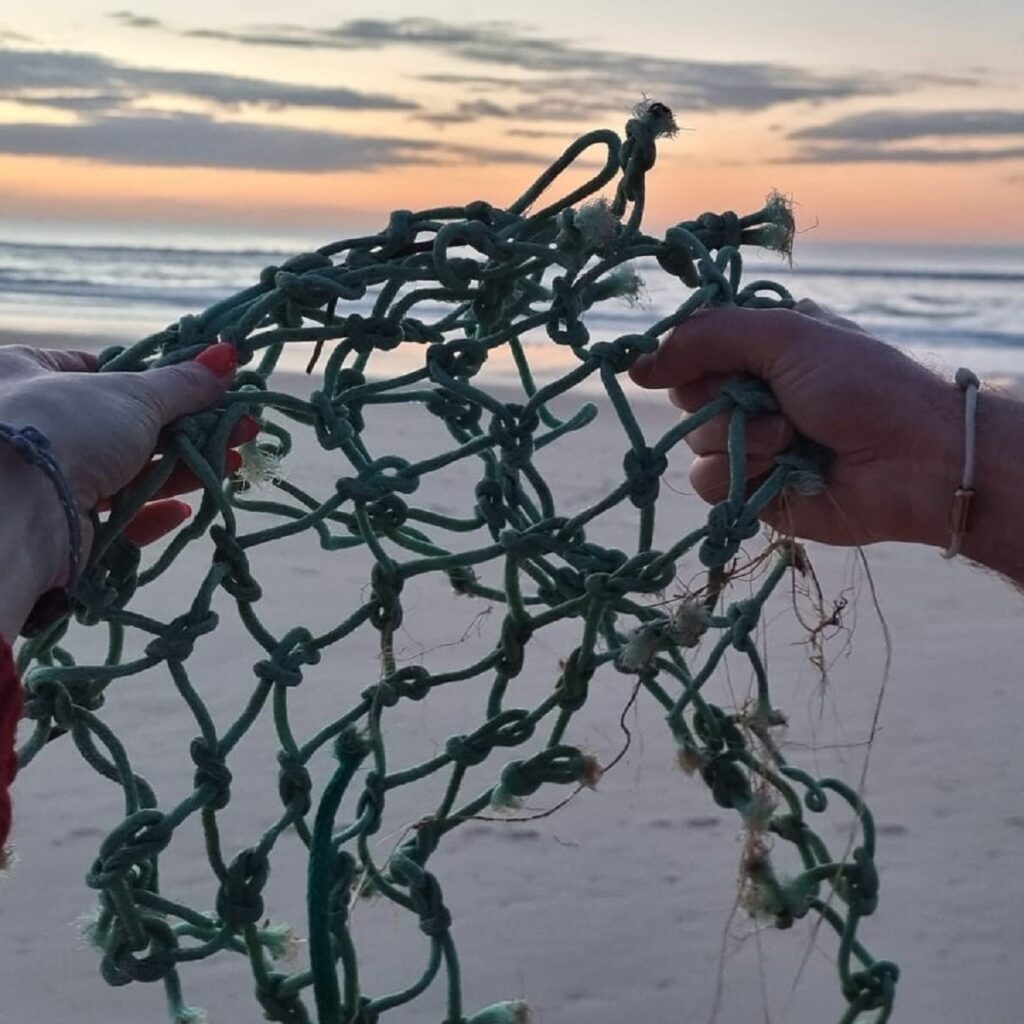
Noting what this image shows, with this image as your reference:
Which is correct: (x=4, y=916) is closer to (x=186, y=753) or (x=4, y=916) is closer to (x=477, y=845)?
(x=186, y=753)

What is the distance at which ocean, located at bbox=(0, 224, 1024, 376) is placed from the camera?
1043cm

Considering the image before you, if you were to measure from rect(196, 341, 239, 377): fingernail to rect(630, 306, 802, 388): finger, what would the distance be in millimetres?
382

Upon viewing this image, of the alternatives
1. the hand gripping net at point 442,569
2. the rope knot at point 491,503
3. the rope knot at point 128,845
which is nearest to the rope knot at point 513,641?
the hand gripping net at point 442,569

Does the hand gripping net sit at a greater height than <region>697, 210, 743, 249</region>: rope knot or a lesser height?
lesser

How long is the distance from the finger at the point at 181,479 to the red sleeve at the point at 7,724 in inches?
8.6

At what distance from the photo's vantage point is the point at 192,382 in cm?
135

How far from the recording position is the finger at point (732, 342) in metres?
1.41

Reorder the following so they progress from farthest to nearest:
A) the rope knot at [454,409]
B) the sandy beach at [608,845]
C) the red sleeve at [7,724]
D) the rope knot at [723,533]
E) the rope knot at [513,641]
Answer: the sandy beach at [608,845] → the rope knot at [454,409] → the rope knot at [513,641] → the rope knot at [723,533] → the red sleeve at [7,724]

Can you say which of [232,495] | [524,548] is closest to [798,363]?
[524,548]

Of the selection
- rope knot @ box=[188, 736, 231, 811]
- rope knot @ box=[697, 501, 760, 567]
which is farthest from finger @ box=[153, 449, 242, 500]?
rope knot @ box=[697, 501, 760, 567]

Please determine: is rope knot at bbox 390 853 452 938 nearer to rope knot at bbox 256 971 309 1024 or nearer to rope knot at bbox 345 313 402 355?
rope knot at bbox 256 971 309 1024

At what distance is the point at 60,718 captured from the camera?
1.45 m

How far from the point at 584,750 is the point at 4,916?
1316 millimetres

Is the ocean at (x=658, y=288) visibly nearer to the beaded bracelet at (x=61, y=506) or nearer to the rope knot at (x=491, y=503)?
the rope knot at (x=491, y=503)
